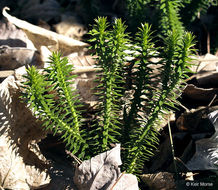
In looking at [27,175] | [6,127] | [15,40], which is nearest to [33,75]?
[6,127]

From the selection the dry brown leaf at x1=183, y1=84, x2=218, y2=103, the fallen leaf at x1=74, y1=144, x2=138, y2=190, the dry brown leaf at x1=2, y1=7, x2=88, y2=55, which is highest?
the dry brown leaf at x1=2, y1=7, x2=88, y2=55

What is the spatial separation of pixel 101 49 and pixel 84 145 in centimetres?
76

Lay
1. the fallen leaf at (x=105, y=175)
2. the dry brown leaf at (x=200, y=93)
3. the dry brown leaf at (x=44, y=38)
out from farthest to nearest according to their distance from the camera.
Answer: the dry brown leaf at (x=44, y=38) < the dry brown leaf at (x=200, y=93) < the fallen leaf at (x=105, y=175)

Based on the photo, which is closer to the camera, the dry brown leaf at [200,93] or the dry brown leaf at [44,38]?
the dry brown leaf at [200,93]

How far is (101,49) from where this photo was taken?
65.9 inches

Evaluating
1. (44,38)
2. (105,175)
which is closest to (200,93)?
(105,175)

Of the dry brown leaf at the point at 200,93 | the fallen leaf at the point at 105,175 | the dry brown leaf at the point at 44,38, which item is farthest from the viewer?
the dry brown leaf at the point at 44,38

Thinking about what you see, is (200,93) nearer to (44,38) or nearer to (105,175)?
(105,175)

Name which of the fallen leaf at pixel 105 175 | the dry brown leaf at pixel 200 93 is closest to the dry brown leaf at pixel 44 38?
the dry brown leaf at pixel 200 93

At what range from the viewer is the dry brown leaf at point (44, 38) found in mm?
2805

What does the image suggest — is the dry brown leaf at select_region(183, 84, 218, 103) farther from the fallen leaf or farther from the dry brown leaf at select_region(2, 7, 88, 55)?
the dry brown leaf at select_region(2, 7, 88, 55)

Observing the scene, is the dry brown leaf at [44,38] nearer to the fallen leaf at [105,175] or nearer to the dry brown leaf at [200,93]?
the dry brown leaf at [200,93]

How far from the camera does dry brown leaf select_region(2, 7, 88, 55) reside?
2805 mm

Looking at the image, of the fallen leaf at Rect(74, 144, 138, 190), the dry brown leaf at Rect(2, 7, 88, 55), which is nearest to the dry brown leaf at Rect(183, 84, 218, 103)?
the fallen leaf at Rect(74, 144, 138, 190)
